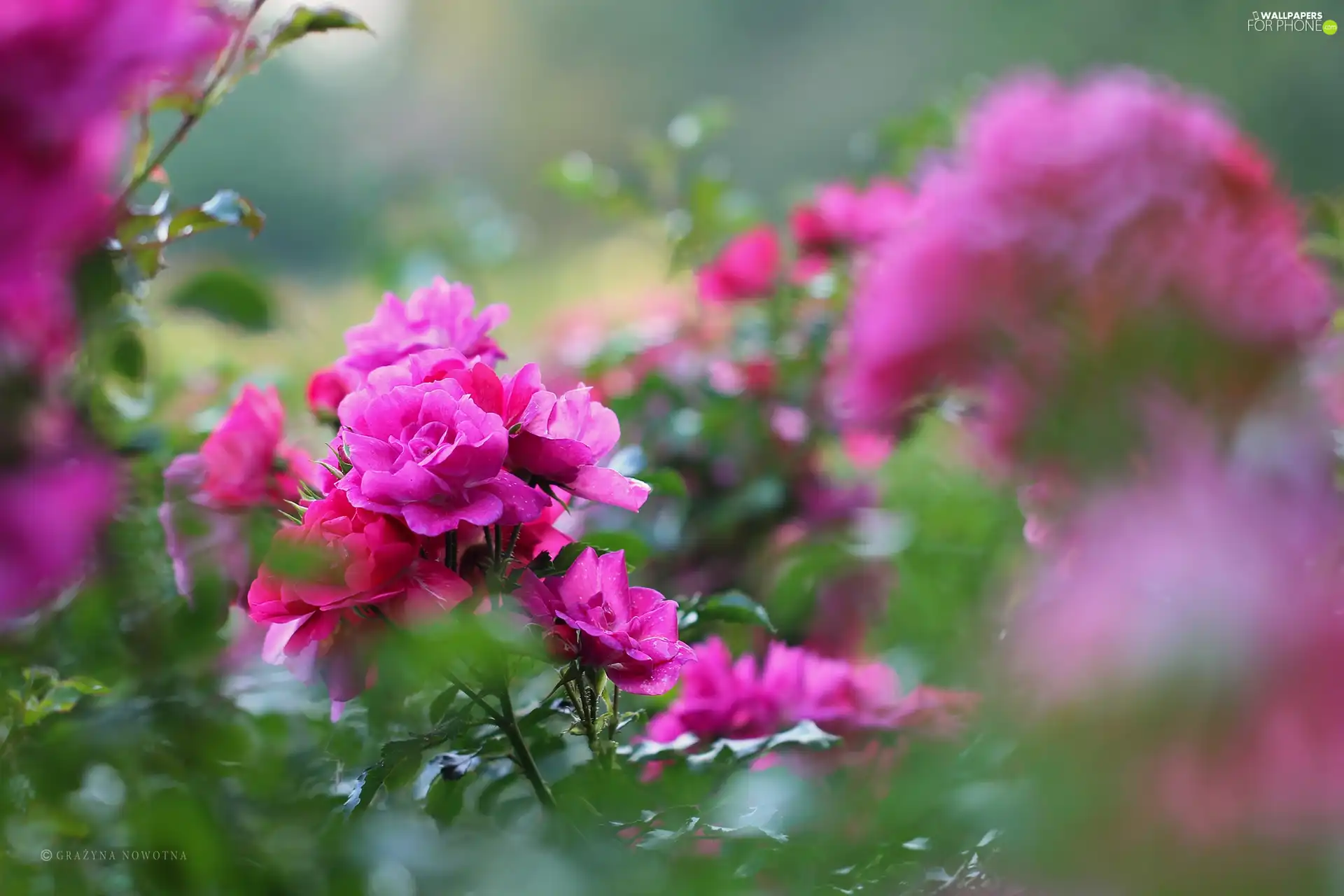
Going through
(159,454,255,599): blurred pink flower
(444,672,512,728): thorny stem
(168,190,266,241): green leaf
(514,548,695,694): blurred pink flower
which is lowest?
(444,672,512,728): thorny stem

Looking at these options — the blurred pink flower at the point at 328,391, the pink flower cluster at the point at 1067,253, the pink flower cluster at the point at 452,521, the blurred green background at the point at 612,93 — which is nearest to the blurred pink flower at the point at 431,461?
the pink flower cluster at the point at 452,521

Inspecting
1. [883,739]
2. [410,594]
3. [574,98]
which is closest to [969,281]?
[883,739]

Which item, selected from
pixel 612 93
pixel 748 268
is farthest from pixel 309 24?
pixel 612 93

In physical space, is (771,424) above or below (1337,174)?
below

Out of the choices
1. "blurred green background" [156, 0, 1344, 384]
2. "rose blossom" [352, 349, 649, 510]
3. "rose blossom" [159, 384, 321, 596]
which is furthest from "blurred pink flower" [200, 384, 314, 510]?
"blurred green background" [156, 0, 1344, 384]

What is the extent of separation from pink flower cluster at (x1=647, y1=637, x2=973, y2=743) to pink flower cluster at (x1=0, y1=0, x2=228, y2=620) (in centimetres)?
31

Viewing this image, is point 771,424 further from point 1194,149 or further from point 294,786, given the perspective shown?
point 294,786

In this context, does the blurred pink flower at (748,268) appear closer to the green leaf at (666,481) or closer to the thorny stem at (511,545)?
the green leaf at (666,481)

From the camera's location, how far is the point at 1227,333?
423mm

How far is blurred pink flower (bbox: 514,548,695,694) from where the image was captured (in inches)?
12.7

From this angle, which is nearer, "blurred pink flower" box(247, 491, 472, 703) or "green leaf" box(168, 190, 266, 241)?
"blurred pink flower" box(247, 491, 472, 703)

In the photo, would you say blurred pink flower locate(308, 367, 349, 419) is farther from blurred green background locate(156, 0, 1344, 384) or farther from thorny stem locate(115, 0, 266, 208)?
blurred green background locate(156, 0, 1344, 384)

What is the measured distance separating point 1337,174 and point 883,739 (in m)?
2.93

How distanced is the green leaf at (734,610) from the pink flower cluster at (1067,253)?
0.46ft
